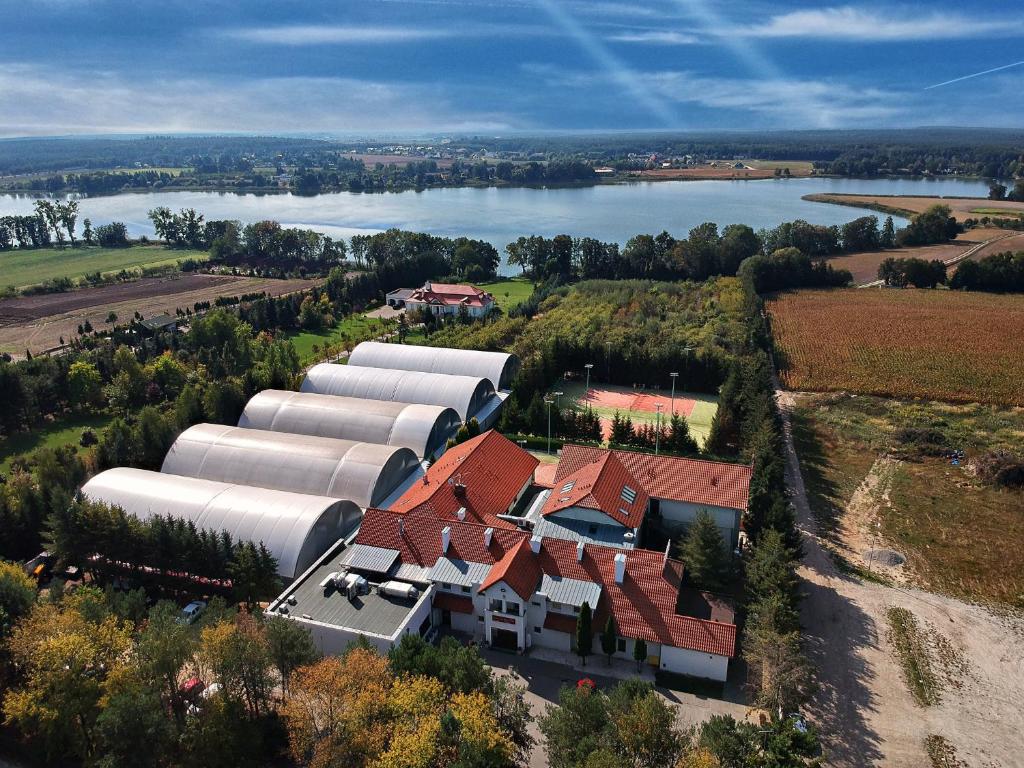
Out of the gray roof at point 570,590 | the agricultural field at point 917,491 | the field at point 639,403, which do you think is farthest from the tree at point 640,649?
the field at point 639,403

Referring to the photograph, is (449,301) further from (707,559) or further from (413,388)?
(707,559)

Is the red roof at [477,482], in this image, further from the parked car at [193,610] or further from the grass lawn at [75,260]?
the grass lawn at [75,260]

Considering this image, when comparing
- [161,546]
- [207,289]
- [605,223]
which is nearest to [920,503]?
[161,546]

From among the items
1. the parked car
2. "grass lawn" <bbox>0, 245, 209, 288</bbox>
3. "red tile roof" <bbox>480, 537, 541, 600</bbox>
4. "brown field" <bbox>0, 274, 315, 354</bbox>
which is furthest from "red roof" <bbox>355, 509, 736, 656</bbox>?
"grass lawn" <bbox>0, 245, 209, 288</bbox>

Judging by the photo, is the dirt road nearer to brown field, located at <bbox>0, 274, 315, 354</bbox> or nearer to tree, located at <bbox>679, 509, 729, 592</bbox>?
tree, located at <bbox>679, 509, 729, 592</bbox>

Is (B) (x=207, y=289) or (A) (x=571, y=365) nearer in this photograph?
(A) (x=571, y=365)

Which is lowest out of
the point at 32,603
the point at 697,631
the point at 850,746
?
the point at 850,746

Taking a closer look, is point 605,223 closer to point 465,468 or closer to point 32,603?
point 465,468
